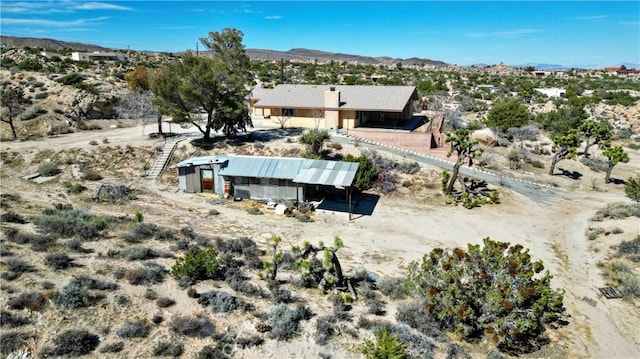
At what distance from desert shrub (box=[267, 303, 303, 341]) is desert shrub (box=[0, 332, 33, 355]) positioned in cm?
725

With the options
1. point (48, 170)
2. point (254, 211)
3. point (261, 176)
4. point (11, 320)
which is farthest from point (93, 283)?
point (48, 170)

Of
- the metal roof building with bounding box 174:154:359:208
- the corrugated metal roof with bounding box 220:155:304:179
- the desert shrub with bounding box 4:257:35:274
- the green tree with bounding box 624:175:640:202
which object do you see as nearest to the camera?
the desert shrub with bounding box 4:257:35:274

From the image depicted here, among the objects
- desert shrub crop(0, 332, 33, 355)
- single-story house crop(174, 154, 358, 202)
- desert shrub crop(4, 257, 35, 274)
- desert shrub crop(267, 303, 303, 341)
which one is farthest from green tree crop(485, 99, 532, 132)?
desert shrub crop(0, 332, 33, 355)

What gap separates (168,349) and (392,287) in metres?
8.88

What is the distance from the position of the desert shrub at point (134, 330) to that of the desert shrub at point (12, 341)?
→ 2.46m

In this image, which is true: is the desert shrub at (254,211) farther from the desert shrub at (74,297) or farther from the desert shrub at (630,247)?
the desert shrub at (630,247)

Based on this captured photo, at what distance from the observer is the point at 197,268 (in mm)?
16219

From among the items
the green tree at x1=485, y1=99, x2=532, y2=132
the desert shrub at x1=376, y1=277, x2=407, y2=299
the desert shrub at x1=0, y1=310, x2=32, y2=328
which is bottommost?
the desert shrub at x1=376, y1=277, x2=407, y2=299

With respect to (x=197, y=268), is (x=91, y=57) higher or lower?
higher

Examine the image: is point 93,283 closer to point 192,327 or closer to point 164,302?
point 164,302

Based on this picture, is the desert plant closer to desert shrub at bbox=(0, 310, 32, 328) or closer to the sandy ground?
Result: desert shrub at bbox=(0, 310, 32, 328)

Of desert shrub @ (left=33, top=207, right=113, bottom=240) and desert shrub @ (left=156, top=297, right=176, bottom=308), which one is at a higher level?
desert shrub @ (left=33, top=207, right=113, bottom=240)

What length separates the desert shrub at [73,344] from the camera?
38.1ft

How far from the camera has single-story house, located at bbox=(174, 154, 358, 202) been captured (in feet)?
86.9
